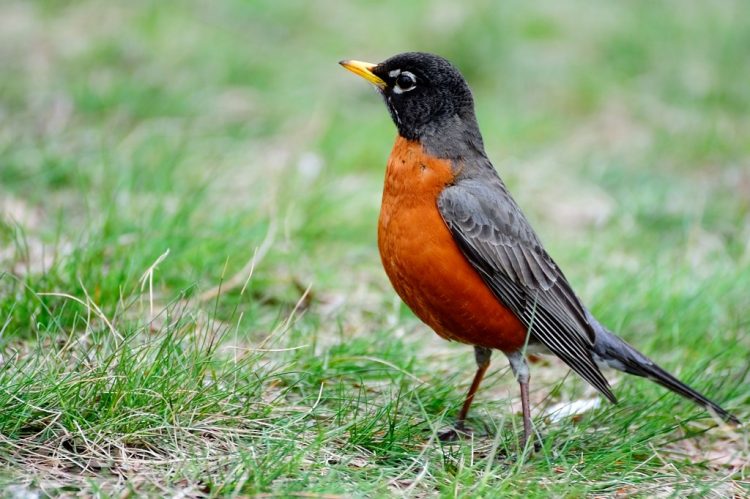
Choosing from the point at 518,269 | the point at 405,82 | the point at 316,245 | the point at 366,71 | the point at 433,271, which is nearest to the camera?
the point at 433,271

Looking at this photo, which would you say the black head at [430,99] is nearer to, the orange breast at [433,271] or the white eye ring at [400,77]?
the white eye ring at [400,77]

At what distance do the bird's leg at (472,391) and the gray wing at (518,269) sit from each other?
0.76 feet

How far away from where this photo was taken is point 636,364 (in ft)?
14.3

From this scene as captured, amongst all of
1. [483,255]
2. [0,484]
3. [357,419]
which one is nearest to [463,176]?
[483,255]

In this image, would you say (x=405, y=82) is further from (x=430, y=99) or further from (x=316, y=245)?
(x=316, y=245)

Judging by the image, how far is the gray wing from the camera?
161 inches

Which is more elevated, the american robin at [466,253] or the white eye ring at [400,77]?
the white eye ring at [400,77]

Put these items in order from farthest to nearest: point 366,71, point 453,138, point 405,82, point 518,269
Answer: point 366,71
point 405,82
point 453,138
point 518,269

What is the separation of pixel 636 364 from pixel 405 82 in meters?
1.67

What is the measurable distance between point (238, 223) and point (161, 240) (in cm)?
63

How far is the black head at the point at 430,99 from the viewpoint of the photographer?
175 inches

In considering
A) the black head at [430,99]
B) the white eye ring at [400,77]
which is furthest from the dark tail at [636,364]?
the white eye ring at [400,77]

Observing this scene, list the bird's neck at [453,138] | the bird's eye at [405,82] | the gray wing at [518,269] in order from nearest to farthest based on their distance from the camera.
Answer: the gray wing at [518,269]
the bird's neck at [453,138]
the bird's eye at [405,82]

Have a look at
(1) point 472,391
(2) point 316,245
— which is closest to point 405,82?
(1) point 472,391
